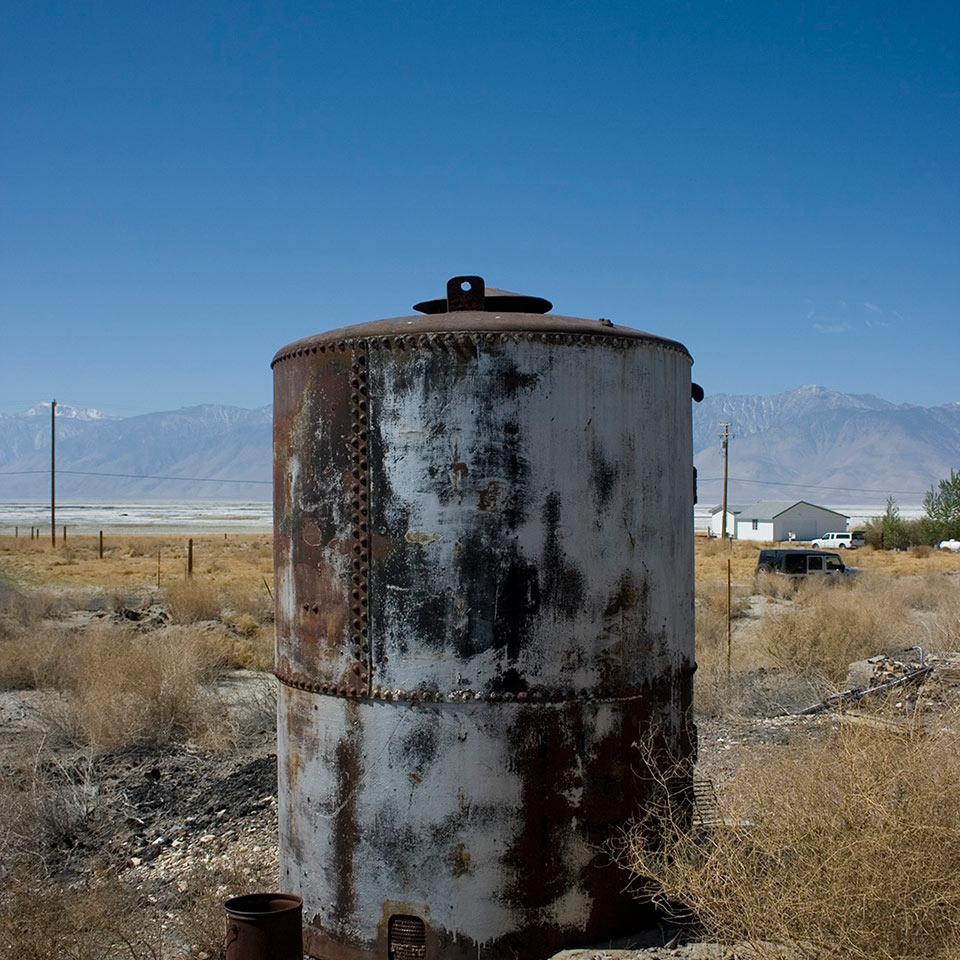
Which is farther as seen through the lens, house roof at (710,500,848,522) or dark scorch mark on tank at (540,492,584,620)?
house roof at (710,500,848,522)

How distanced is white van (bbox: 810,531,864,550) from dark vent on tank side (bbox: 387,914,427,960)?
177 ft

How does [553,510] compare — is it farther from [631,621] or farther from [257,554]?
[257,554]

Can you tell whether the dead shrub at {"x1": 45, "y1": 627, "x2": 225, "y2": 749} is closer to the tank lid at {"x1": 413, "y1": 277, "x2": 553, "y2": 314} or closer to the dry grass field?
the dry grass field

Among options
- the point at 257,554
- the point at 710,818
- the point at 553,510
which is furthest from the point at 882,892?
the point at 257,554

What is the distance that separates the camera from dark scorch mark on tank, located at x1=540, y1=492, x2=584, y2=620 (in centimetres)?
471

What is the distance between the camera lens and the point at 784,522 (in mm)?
67688

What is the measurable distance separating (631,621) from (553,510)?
690 millimetres

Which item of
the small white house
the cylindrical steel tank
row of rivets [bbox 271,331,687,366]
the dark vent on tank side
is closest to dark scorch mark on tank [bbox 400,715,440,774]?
the cylindrical steel tank

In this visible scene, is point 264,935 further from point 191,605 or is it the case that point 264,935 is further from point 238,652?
point 191,605

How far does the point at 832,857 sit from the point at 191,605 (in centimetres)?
1541

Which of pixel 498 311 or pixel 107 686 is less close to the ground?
pixel 498 311

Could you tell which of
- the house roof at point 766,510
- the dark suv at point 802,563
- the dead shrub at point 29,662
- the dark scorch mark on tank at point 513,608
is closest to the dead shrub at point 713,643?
the dark suv at point 802,563

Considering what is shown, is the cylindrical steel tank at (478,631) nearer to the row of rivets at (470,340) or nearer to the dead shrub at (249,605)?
the row of rivets at (470,340)

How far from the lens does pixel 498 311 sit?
539cm
